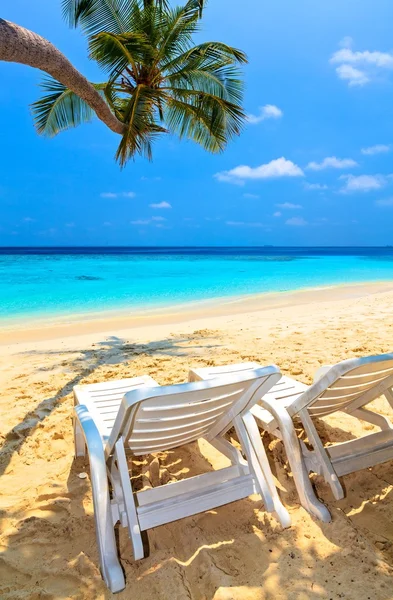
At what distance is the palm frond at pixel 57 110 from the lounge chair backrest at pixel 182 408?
7.39m

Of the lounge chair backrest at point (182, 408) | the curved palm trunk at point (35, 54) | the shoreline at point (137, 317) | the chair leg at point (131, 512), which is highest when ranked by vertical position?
the curved palm trunk at point (35, 54)

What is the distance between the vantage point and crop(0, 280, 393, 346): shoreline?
789 centimetres

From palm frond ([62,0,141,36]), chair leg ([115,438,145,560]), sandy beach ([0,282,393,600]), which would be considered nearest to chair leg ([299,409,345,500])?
sandy beach ([0,282,393,600])

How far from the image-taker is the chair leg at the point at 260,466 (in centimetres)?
201

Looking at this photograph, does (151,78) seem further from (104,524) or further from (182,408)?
(104,524)

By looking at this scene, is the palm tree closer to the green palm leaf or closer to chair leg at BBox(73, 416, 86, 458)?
the green palm leaf

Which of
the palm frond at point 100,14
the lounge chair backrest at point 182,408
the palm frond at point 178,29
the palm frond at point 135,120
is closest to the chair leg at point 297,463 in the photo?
the lounge chair backrest at point 182,408

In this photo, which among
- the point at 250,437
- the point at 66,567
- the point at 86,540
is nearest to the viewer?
the point at 66,567

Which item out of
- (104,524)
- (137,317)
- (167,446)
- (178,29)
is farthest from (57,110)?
(104,524)

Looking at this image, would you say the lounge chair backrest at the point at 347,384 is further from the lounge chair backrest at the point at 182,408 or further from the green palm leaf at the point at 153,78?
the green palm leaf at the point at 153,78

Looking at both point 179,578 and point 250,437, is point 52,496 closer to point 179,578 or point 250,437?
point 179,578

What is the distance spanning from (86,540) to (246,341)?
445 centimetres

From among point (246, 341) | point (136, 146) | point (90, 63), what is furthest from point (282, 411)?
point (90, 63)

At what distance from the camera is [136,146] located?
6629 mm
